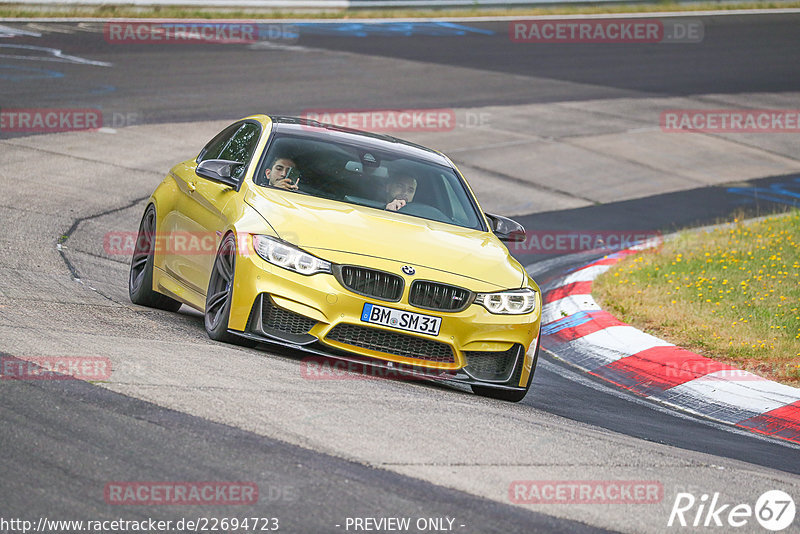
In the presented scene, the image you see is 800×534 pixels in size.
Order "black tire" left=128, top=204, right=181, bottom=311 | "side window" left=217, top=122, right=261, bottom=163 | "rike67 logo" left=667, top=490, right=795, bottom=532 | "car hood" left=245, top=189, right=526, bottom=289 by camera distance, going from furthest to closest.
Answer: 1. "black tire" left=128, top=204, right=181, bottom=311
2. "side window" left=217, top=122, right=261, bottom=163
3. "car hood" left=245, top=189, right=526, bottom=289
4. "rike67 logo" left=667, top=490, right=795, bottom=532

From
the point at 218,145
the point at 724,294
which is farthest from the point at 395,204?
the point at 724,294

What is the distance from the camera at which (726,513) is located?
5.45 m

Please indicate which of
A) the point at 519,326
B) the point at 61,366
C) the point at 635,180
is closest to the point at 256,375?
the point at 61,366

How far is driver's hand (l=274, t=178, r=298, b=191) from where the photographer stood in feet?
27.6

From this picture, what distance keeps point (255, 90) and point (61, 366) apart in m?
15.9

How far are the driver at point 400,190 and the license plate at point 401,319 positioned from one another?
1.36 metres

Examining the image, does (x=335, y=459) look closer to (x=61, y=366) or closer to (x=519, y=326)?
(x=61, y=366)

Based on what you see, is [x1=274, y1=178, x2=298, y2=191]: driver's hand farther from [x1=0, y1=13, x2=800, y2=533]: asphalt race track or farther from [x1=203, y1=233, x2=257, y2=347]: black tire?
[x1=0, y1=13, x2=800, y2=533]: asphalt race track

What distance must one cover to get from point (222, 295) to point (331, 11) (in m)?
25.5

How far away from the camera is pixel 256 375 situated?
6.66m

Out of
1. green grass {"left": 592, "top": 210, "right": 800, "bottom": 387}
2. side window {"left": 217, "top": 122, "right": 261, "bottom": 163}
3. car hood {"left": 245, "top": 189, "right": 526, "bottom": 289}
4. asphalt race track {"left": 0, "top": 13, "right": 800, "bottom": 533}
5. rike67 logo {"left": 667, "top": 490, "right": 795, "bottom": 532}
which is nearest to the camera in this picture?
asphalt race track {"left": 0, "top": 13, "right": 800, "bottom": 533}

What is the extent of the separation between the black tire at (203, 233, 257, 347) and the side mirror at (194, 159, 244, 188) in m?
0.67

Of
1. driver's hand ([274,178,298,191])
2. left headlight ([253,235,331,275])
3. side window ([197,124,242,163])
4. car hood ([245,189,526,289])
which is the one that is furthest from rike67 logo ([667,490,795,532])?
side window ([197,124,242,163])

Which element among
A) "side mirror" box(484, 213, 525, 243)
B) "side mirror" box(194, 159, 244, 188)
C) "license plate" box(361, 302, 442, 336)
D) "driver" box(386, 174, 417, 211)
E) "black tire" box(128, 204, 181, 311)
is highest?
"side mirror" box(194, 159, 244, 188)
